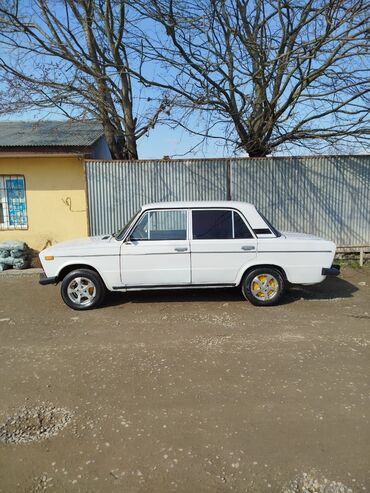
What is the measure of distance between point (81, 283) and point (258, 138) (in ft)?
21.0

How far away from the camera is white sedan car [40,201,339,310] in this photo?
5.12 metres

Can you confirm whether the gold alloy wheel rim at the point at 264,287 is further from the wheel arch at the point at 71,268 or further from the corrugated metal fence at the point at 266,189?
the corrugated metal fence at the point at 266,189

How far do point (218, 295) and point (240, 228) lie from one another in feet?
4.33

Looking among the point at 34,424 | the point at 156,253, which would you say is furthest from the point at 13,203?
the point at 34,424

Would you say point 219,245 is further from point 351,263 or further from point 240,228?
point 351,263

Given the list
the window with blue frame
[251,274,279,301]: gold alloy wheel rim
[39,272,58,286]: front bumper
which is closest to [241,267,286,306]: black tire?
[251,274,279,301]: gold alloy wheel rim

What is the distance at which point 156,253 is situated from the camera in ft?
16.8

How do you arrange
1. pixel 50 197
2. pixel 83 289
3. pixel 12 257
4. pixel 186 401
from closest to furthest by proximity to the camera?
pixel 186 401 < pixel 83 289 < pixel 12 257 < pixel 50 197

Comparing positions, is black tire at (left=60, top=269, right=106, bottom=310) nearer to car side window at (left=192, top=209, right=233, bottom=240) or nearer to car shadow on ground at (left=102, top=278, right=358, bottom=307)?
car shadow on ground at (left=102, top=278, right=358, bottom=307)

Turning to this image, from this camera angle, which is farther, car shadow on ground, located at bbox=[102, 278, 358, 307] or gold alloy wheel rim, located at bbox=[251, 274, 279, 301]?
car shadow on ground, located at bbox=[102, 278, 358, 307]

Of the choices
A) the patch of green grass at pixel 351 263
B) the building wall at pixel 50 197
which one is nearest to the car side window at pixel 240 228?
the patch of green grass at pixel 351 263

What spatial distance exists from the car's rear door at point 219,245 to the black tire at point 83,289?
1.49m

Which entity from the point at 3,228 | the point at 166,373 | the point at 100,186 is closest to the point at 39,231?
the point at 3,228

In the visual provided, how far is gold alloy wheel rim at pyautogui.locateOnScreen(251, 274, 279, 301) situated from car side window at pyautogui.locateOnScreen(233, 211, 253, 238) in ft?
2.22
